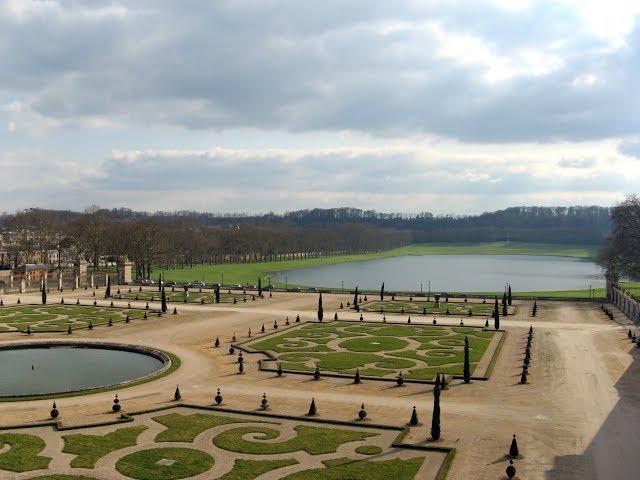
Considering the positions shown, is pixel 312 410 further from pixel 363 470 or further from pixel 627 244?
pixel 627 244

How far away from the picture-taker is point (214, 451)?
106 feet

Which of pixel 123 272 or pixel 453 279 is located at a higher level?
pixel 123 272

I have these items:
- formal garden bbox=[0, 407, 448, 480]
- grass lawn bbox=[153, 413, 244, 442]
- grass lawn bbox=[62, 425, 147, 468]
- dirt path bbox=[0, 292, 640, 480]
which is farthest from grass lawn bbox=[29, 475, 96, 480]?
dirt path bbox=[0, 292, 640, 480]

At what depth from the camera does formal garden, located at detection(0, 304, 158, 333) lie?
70625 millimetres

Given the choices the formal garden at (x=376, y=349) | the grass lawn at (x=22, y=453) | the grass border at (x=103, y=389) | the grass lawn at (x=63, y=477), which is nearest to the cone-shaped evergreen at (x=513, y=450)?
the formal garden at (x=376, y=349)

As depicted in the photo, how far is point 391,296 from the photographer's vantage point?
111 meters

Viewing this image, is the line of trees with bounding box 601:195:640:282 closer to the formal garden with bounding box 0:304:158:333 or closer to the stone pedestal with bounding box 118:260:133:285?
the formal garden with bounding box 0:304:158:333

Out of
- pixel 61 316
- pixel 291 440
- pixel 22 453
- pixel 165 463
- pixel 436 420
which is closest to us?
pixel 165 463

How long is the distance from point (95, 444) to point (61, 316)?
169 feet

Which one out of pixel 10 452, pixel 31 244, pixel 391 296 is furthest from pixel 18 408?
pixel 31 244

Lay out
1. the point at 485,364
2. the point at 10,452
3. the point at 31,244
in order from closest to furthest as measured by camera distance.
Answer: the point at 10,452 < the point at 485,364 < the point at 31,244

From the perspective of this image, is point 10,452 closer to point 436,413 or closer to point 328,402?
point 328,402

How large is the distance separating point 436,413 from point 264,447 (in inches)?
383

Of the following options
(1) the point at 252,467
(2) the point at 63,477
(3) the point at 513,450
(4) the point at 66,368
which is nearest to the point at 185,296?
(4) the point at 66,368
